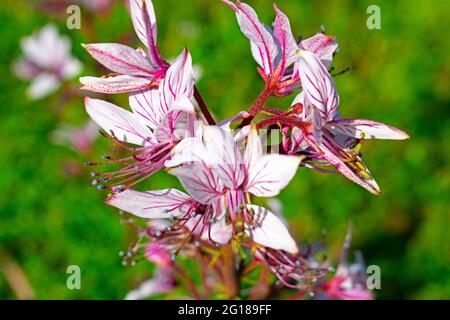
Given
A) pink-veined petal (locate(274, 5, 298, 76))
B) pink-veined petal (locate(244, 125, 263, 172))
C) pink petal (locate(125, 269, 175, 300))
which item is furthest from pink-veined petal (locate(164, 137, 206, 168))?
pink petal (locate(125, 269, 175, 300))

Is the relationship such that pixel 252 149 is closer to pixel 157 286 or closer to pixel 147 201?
pixel 147 201

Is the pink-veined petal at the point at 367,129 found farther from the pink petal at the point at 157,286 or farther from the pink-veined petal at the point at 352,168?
the pink petal at the point at 157,286

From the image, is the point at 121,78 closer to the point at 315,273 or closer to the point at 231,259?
the point at 231,259

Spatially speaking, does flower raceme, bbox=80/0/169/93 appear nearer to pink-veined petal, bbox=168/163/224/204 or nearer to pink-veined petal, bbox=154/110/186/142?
pink-veined petal, bbox=154/110/186/142

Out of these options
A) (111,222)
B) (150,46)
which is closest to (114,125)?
(150,46)

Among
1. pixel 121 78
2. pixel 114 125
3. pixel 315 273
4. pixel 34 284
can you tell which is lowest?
pixel 34 284

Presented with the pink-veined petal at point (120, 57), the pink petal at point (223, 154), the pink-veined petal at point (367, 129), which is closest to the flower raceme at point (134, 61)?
the pink-veined petal at point (120, 57)

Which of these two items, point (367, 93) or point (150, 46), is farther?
point (367, 93)
